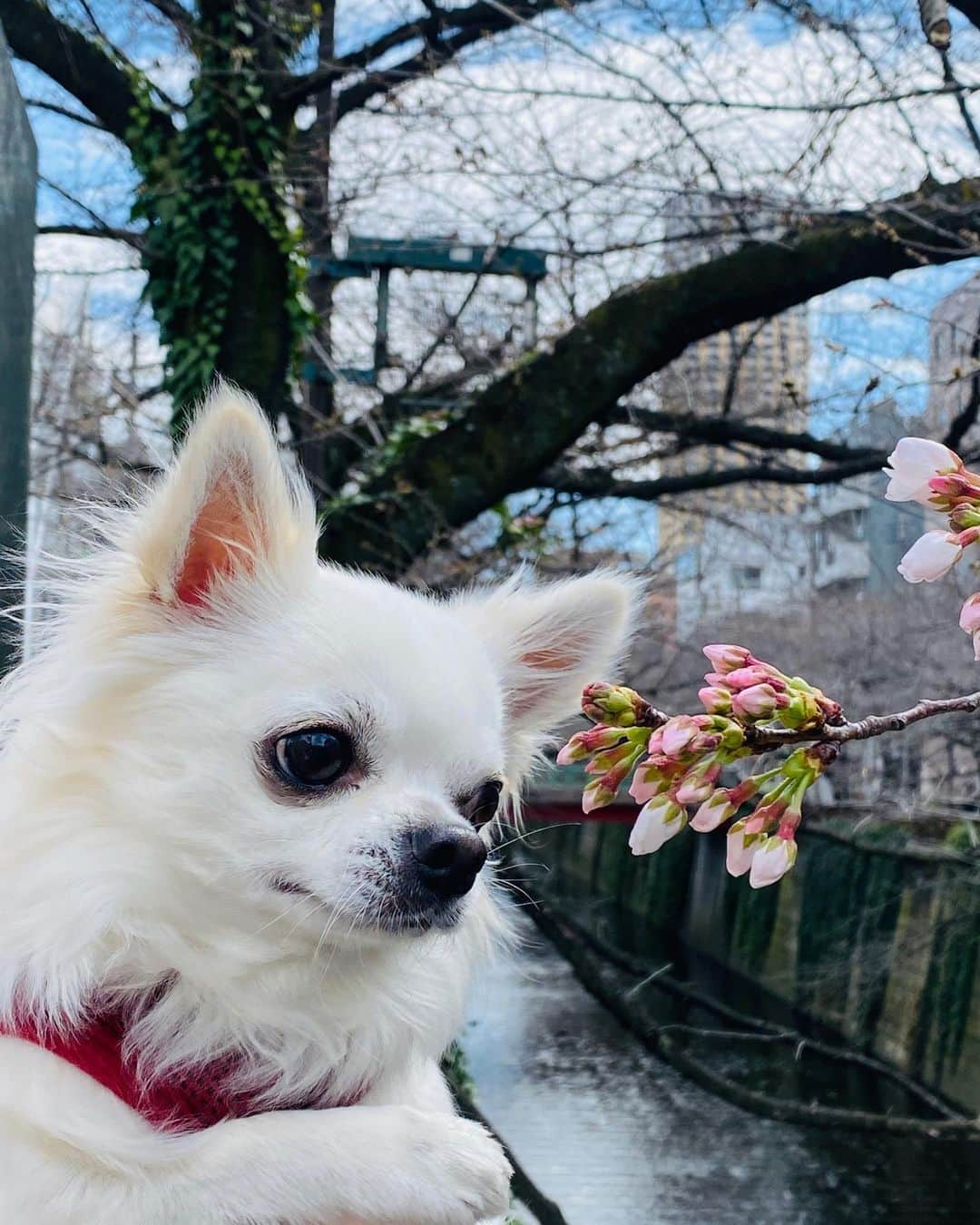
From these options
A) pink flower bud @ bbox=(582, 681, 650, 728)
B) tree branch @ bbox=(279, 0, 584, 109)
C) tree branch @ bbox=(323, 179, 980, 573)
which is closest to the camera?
pink flower bud @ bbox=(582, 681, 650, 728)

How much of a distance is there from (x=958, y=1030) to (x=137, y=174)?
1028 cm

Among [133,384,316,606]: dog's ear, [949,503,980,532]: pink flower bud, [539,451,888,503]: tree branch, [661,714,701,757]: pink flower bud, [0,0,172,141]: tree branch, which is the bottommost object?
[661,714,701,757]: pink flower bud

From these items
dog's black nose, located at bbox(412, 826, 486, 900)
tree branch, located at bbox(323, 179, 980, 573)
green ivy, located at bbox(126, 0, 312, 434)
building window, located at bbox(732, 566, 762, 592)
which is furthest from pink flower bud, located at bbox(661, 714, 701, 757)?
building window, located at bbox(732, 566, 762, 592)

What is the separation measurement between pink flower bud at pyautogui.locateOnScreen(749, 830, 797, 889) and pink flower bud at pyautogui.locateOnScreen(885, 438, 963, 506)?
348mm

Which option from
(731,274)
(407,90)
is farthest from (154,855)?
(407,90)

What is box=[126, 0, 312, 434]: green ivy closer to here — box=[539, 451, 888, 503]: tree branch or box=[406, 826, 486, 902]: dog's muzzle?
box=[539, 451, 888, 503]: tree branch

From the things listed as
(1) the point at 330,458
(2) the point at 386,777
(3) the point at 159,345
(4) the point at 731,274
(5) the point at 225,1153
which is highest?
(4) the point at 731,274

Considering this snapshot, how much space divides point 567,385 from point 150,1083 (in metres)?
4.25

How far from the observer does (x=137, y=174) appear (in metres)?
5.73

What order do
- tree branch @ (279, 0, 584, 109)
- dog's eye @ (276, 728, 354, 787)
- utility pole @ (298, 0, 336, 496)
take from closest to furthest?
dog's eye @ (276, 728, 354, 787)
tree branch @ (279, 0, 584, 109)
utility pole @ (298, 0, 336, 496)

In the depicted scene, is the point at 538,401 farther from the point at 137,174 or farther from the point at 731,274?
the point at 137,174

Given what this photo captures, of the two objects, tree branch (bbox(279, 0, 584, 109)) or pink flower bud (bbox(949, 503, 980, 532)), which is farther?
tree branch (bbox(279, 0, 584, 109))

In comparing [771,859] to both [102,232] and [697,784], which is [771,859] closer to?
[697,784]

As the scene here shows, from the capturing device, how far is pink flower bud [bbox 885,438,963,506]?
3.45 feet
